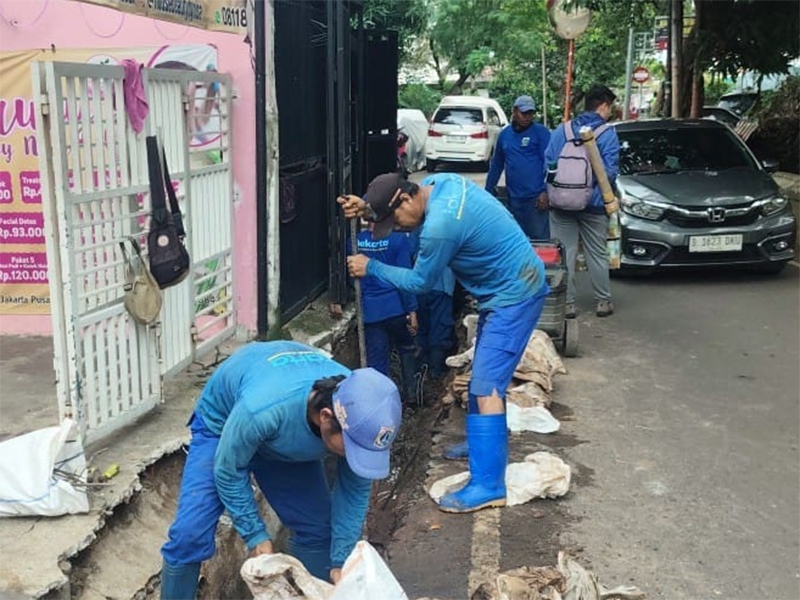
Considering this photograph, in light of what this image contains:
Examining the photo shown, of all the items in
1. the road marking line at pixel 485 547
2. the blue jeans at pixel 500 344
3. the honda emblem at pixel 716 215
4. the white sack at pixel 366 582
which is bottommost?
the road marking line at pixel 485 547

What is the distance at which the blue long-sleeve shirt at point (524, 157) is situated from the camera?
27.4 ft

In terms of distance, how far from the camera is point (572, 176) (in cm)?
707

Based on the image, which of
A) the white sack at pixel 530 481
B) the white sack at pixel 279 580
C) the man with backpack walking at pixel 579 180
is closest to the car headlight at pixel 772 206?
the man with backpack walking at pixel 579 180

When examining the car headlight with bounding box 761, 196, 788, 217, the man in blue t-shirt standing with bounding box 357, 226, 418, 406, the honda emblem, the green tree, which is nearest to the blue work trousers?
the man in blue t-shirt standing with bounding box 357, 226, 418, 406

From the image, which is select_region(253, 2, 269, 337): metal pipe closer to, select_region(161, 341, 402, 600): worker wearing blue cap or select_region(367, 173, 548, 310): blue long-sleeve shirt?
select_region(367, 173, 548, 310): blue long-sleeve shirt

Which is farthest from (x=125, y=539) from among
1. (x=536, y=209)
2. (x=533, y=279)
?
(x=536, y=209)

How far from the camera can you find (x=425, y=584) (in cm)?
380

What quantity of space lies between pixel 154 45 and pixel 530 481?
420 cm

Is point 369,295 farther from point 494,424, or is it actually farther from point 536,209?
point 536,209

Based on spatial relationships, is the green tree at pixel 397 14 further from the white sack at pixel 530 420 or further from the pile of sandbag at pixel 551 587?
the pile of sandbag at pixel 551 587

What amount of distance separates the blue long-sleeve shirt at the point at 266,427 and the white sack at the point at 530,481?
1424 mm

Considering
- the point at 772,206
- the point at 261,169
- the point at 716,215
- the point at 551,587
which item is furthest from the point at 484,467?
the point at 772,206

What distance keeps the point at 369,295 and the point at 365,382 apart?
12.3ft

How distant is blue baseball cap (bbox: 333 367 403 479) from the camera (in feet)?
8.34
